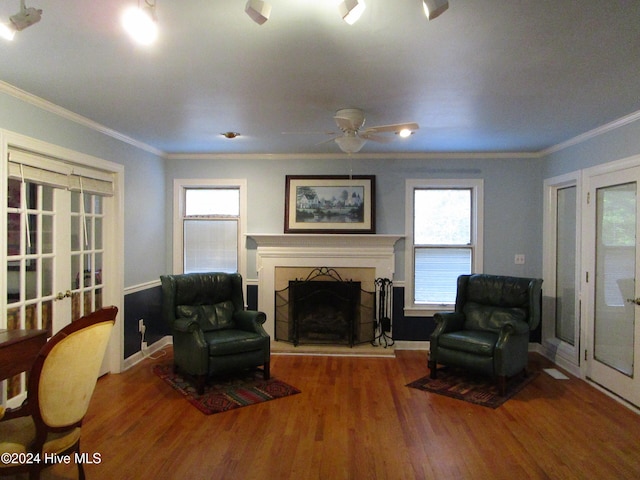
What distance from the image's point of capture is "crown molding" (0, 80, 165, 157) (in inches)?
109

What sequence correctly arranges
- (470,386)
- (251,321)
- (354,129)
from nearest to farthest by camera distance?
1. (354,129)
2. (470,386)
3. (251,321)

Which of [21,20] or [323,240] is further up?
[21,20]

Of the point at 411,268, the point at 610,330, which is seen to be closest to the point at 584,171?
the point at 610,330

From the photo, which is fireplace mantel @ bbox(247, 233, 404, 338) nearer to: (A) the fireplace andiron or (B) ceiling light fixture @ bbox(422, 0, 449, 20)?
(A) the fireplace andiron

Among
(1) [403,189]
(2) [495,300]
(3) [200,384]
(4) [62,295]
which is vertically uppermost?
(1) [403,189]

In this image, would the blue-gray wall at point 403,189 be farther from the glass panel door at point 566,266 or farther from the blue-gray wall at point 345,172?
the glass panel door at point 566,266

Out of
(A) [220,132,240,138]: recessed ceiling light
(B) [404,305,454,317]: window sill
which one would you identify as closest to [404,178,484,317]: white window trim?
(B) [404,305,454,317]: window sill

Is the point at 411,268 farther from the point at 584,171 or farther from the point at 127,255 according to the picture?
the point at 127,255

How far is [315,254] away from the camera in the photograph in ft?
16.4

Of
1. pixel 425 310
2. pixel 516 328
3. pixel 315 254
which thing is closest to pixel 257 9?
pixel 516 328

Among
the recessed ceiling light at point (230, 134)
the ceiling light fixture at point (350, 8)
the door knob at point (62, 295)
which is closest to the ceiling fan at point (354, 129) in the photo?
the recessed ceiling light at point (230, 134)

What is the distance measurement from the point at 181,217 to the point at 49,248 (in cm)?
196

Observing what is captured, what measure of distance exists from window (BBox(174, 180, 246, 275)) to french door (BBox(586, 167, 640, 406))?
12.8 feet

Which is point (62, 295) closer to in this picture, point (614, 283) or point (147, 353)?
point (147, 353)
